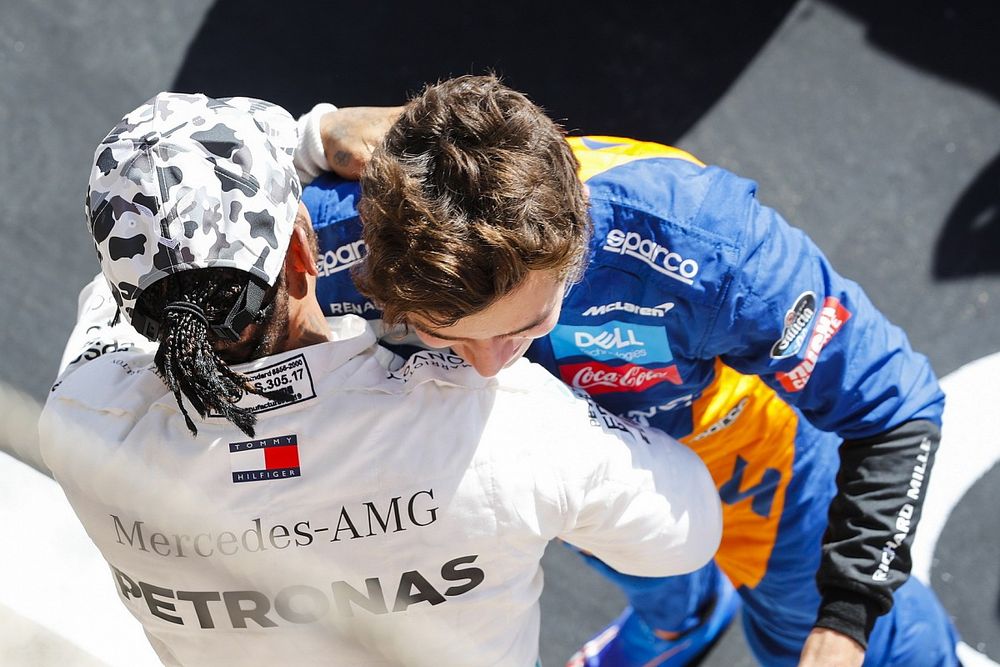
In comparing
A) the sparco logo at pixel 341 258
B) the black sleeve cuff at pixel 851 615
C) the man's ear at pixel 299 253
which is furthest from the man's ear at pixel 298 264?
the black sleeve cuff at pixel 851 615

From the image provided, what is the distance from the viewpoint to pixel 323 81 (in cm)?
316

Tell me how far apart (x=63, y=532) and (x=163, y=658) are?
549 millimetres

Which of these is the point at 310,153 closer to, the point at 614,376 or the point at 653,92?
the point at 614,376

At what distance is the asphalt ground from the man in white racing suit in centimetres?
171

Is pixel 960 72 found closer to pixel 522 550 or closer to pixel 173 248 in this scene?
pixel 522 550

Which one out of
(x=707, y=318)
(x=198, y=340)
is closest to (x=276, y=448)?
(x=198, y=340)

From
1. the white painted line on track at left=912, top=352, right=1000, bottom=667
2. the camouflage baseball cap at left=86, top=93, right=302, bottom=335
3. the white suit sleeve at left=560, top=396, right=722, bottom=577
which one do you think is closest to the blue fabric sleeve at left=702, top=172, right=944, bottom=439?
the white suit sleeve at left=560, top=396, right=722, bottom=577

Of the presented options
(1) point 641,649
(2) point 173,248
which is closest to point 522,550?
(2) point 173,248

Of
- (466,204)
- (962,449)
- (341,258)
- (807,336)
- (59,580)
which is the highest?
(466,204)

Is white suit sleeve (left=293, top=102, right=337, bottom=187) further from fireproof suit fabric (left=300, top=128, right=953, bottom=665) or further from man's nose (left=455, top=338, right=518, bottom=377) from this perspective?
man's nose (left=455, top=338, right=518, bottom=377)

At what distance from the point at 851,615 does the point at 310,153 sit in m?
1.11

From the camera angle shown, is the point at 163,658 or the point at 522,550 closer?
the point at 522,550

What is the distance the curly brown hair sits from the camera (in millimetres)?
1186

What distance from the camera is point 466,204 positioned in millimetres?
1198
